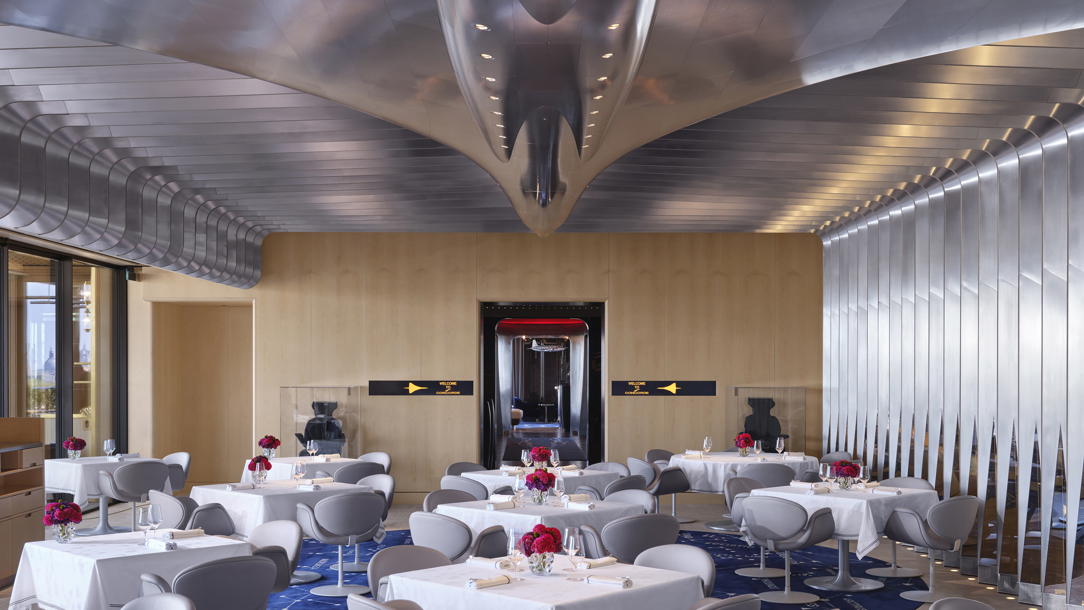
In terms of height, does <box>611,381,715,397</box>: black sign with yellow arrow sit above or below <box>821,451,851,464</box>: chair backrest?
above

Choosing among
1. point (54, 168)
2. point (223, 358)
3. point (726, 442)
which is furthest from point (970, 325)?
point (223, 358)

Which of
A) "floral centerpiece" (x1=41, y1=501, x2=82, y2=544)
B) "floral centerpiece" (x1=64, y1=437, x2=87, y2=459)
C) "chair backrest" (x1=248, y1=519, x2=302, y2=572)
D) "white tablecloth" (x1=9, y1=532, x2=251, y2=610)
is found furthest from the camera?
"floral centerpiece" (x1=64, y1=437, x2=87, y2=459)

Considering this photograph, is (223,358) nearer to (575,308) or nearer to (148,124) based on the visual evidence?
(575,308)

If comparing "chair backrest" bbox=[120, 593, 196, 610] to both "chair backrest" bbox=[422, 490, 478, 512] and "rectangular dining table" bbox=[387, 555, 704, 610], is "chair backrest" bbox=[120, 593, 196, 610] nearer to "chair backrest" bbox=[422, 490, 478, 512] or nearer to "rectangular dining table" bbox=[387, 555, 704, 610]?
"rectangular dining table" bbox=[387, 555, 704, 610]

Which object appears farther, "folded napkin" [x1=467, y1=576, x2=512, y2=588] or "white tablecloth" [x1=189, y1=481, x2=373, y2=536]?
"white tablecloth" [x1=189, y1=481, x2=373, y2=536]

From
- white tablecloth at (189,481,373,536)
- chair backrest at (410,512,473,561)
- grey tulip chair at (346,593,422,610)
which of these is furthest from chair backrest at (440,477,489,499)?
grey tulip chair at (346,593,422,610)

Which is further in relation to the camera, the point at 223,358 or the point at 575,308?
the point at 223,358

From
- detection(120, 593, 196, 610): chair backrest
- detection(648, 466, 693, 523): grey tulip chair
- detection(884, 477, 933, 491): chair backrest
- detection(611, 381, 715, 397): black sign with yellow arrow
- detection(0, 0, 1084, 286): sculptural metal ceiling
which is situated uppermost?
detection(0, 0, 1084, 286): sculptural metal ceiling

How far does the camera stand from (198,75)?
579 centimetres

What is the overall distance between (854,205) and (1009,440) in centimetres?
386

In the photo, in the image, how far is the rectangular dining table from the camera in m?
4.15

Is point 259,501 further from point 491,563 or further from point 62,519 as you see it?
point 491,563

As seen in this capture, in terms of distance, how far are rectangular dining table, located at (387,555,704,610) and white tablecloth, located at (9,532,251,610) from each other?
1.54 metres

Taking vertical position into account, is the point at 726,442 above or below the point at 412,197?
below
